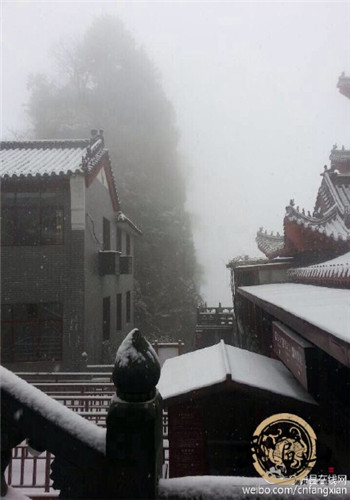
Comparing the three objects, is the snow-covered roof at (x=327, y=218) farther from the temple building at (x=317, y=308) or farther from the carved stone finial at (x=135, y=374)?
the carved stone finial at (x=135, y=374)

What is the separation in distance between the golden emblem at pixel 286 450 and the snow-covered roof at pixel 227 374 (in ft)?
2.37

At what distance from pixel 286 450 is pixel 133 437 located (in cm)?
263

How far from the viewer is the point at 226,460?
16.5 ft

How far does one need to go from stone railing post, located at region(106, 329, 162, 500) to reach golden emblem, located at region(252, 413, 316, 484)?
1963 mm

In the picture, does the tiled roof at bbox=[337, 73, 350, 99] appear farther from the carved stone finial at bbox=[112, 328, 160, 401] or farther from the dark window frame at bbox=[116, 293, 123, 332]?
the carved stone finial at bbox=[112, 328, 160, 401]

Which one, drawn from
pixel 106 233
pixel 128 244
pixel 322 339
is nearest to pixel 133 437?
pixel 322 339

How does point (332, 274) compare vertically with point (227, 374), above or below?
above

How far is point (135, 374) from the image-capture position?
1.79m

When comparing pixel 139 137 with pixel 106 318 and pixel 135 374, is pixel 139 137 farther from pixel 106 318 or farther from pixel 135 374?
pixel 135 374

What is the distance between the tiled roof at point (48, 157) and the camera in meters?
13.5

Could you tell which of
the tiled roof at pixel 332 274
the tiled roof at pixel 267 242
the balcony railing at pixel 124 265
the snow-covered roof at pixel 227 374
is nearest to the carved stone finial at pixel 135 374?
the snow-covered roof at pixel 227 374

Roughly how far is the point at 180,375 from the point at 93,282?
1009 centimetres

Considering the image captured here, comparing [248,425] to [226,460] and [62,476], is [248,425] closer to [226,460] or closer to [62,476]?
[226,460]

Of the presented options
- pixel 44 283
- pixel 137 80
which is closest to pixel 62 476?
pixel 44 283
